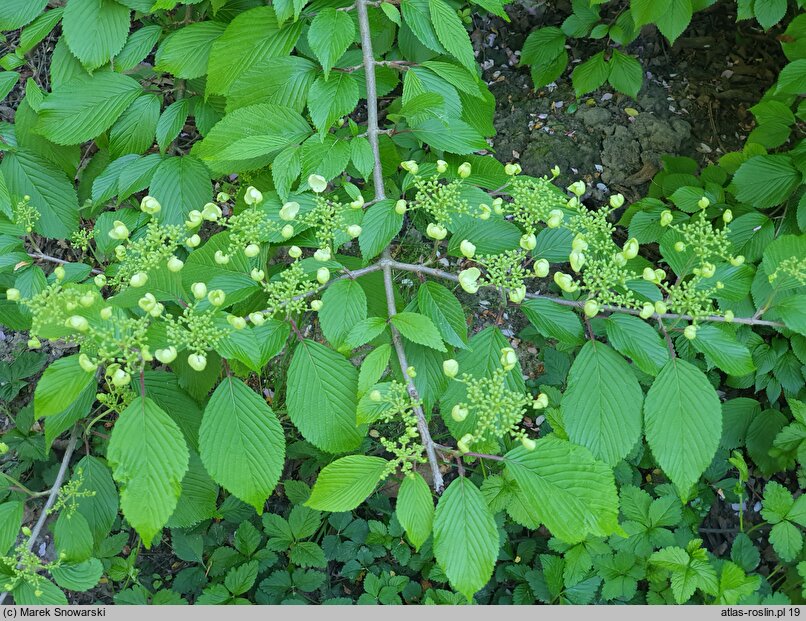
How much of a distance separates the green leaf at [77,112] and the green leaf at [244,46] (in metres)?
0.36

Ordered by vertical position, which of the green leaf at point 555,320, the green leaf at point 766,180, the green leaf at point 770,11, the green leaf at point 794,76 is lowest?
the green leaf at point 766,180

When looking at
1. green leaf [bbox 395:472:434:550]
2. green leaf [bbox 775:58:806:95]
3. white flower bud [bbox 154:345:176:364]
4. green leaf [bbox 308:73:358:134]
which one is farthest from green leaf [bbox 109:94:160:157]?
green leaf [bbox 775:58:806:95]

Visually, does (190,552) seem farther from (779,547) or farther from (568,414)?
(779,547)

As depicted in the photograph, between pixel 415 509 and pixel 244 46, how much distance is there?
1192 millimetres

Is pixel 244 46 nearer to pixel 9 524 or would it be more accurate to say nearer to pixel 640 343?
pixel 640 343

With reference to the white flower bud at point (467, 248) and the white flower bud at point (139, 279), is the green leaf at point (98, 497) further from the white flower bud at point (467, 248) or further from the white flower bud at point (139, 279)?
the white flower bud at point (467, 248)

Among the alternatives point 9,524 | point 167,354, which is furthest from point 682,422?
point 9,524

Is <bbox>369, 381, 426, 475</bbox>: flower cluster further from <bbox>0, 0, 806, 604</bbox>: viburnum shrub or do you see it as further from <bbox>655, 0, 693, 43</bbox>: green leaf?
<bbox>655, 0, 693, 43</bbox>: green leaf

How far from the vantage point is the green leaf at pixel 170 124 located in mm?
1616

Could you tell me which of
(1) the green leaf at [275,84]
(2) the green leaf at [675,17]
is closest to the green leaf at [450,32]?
(1) the green leaf at [275,84]

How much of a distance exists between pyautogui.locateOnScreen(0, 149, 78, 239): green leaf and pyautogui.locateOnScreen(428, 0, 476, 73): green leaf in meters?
1.20

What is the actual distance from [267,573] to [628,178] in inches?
101

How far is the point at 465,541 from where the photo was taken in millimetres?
1021

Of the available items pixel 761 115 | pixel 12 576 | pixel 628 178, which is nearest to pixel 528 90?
pixel 628 178
